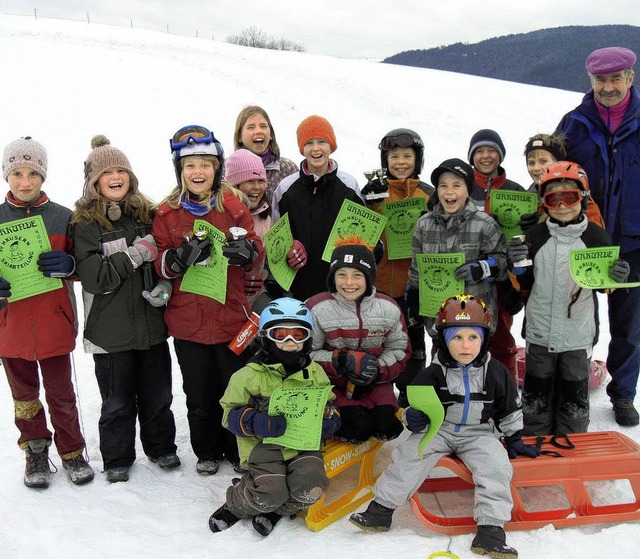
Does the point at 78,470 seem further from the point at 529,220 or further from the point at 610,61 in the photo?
the point at 610,61

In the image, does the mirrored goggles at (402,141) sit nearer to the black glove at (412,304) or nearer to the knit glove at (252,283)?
the black glove at (412,304)

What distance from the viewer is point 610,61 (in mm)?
4488

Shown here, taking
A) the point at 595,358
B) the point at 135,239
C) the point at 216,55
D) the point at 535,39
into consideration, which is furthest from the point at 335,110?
the point at 535,39

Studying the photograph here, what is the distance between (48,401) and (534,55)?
63589 mm

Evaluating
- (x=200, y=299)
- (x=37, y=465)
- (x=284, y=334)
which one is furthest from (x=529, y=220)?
(x=37, y=465)

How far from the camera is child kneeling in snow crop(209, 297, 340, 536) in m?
3.52

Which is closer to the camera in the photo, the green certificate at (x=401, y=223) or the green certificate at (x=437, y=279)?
the green certificate at (x=437, y=279)

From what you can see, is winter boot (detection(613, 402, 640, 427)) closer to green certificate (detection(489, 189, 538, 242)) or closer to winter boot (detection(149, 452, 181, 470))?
green certificate (detection(489, 189, 538, 242))

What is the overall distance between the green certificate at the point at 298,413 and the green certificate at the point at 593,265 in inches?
74.6

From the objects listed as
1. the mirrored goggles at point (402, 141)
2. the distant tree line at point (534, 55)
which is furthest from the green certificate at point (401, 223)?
the distant tree line at point (534, 55)

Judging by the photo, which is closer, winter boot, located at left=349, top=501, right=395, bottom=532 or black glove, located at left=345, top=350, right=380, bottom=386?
winter boot, located at left=349, top=501, right=395, bottom=532

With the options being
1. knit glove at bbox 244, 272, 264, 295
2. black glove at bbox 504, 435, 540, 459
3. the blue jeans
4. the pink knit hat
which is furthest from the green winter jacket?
the blue jeans

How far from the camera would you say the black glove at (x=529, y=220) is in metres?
4.45

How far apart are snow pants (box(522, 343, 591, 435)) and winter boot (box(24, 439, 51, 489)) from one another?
340 cm
